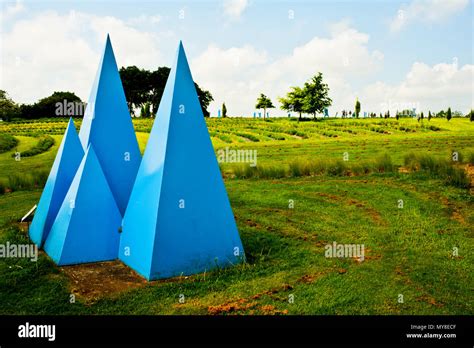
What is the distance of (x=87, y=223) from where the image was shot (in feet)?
27.0

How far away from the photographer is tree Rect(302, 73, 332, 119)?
178ft

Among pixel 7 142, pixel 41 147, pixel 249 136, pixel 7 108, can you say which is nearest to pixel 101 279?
pixel 41 147

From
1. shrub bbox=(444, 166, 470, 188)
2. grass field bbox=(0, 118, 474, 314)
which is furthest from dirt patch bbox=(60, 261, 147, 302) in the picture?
shrub bbox=(444, 166, 470, 188)

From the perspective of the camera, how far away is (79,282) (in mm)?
7176

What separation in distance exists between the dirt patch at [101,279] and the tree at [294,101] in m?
49.8

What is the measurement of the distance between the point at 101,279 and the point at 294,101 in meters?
52.6

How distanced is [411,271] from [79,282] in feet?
18.7

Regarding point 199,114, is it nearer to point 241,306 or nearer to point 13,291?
point 241,306

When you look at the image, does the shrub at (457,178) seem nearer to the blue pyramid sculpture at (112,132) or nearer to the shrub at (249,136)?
the blue pyramid sculpture at (112,132)

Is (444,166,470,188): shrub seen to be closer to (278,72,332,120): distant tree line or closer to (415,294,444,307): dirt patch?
(415,294,444,307): dirt patch

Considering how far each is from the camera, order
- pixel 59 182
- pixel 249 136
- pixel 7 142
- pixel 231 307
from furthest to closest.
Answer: pixel 249 136, pixel 7 142, pixel 59 182, pixel 231 307

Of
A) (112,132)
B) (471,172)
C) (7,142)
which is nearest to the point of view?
(112,132)

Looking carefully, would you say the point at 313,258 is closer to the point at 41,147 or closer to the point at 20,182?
the point at 20,182
